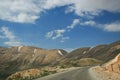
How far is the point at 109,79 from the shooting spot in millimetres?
Answer: 34625

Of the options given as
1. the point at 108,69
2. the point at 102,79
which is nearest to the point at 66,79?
the point at 102,79

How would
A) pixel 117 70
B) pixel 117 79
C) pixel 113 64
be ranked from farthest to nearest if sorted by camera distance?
1. pixel 113 64
2. pixel 117 70
3. pixel 117 79

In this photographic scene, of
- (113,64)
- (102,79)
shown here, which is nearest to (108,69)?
(113,64)

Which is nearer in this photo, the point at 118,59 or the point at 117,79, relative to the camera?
the point at 117,79

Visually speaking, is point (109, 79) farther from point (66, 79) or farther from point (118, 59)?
point (118, 59)

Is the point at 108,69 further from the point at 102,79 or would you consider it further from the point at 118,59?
the point at 102,79

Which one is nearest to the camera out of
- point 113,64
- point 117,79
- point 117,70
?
point 117,79

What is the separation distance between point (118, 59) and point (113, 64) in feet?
4.08

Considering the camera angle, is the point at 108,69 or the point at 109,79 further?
the point at 108,69

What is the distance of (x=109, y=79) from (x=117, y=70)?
12.8 m

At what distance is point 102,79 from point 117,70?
1237 cm

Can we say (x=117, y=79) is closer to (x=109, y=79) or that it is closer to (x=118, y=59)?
(x=109, y=79)

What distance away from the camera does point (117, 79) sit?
34406 millimetres

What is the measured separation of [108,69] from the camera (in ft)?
171
